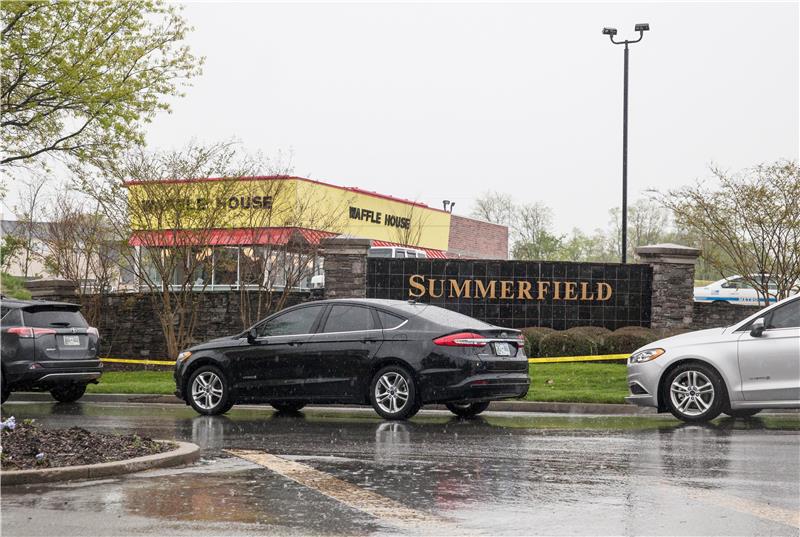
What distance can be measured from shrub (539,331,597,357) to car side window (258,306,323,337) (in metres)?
9.50

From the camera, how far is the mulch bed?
28.9 ft

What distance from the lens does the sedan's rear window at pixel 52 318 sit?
17969 mm

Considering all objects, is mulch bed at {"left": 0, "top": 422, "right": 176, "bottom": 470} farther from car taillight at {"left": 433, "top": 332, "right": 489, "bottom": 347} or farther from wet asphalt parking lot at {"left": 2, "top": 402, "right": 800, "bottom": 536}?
car taillight at {"left": 433, "top": 332, "right": 489, "bottom": 347}

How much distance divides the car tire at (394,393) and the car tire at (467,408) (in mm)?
1285

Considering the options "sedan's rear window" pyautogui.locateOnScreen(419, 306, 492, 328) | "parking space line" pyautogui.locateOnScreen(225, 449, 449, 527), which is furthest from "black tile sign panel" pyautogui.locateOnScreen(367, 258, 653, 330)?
"parking space line" pyautogui.locateOnScreen(225, 449, 449, 527)

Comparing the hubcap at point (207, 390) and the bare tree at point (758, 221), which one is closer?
the hubcap at point (207, 390)

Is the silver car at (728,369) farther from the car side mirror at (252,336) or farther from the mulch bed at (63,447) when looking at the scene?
the mulch bed at (63,447)

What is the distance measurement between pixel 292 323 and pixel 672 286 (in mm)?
13667

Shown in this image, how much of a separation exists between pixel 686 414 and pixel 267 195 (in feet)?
52.8

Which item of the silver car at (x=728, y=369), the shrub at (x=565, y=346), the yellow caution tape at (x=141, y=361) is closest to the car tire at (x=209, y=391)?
the silver car at (x=728, y=369)

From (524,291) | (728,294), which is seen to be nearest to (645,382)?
(524,291)

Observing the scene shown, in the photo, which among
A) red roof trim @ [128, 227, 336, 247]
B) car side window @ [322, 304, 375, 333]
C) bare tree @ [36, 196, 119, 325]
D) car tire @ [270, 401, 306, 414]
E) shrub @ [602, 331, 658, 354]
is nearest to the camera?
car side window @ [322, 304, 375, 333]

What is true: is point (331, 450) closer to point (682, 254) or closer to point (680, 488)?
point (680, 488)

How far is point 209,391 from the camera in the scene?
15.6 meters
